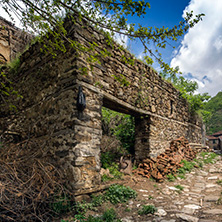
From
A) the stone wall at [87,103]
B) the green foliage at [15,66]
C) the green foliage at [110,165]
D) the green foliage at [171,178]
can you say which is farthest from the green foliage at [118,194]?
the green foliage at [15,66]

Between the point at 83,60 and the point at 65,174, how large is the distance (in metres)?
2.44

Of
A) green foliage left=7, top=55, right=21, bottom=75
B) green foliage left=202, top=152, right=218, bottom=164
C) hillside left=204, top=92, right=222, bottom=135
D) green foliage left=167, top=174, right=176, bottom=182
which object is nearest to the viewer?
green foliage left=167, top=174, right=176, bottom=182

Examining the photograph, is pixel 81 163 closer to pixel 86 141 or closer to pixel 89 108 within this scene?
pixel 86 141

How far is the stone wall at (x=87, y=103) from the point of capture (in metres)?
3.43

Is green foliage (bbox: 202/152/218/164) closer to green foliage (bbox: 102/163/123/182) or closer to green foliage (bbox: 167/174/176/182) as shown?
green foliage (bbox: 167/174/176/182)

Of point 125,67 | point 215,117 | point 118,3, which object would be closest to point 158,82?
point 125,67

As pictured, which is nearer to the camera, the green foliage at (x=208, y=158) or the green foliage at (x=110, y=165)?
the green foliage at (x=110, y=165)

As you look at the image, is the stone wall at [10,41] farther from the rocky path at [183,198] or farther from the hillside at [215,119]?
the hillside at [215,119]

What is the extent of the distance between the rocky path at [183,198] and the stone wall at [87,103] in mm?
1143

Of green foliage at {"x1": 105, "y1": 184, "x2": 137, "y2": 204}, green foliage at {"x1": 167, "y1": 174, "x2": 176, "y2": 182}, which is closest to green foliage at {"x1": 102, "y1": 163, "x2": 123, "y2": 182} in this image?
green foliage at {"x1": 105, "y1": 184, "x2": 137, "y2": 204}

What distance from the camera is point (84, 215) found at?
9.59 feet

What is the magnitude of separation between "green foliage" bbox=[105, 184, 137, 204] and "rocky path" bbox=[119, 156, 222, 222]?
0.15 m

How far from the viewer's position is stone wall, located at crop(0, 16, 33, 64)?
26.3 ft

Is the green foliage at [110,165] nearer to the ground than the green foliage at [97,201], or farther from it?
farther from it
